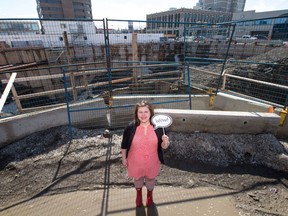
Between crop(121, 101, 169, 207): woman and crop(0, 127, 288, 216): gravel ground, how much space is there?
90cm

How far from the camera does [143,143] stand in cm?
218

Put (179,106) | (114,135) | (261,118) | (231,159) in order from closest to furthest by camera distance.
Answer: (231,159) < (261,118) < (114,135) < (179,106)

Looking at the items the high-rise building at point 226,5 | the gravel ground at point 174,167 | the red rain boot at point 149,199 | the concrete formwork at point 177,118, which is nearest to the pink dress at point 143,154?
the red rain boot at point 149,199

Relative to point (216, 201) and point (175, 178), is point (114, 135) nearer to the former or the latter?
point (175, 178)

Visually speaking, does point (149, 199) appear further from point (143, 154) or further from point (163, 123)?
point (163, 123)

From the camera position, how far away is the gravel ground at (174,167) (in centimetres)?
288

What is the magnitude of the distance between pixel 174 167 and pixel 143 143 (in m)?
1.50

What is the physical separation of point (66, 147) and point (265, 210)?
12.6 feet

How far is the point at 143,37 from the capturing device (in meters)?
15.1

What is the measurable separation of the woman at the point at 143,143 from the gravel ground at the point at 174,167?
899mm

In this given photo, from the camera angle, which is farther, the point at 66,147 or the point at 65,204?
the point at 66,147

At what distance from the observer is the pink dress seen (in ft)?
7.14

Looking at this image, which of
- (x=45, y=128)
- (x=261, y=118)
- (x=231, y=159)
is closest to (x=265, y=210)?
(x=231, y=159)

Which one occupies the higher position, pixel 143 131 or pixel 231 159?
pixel 143 131
